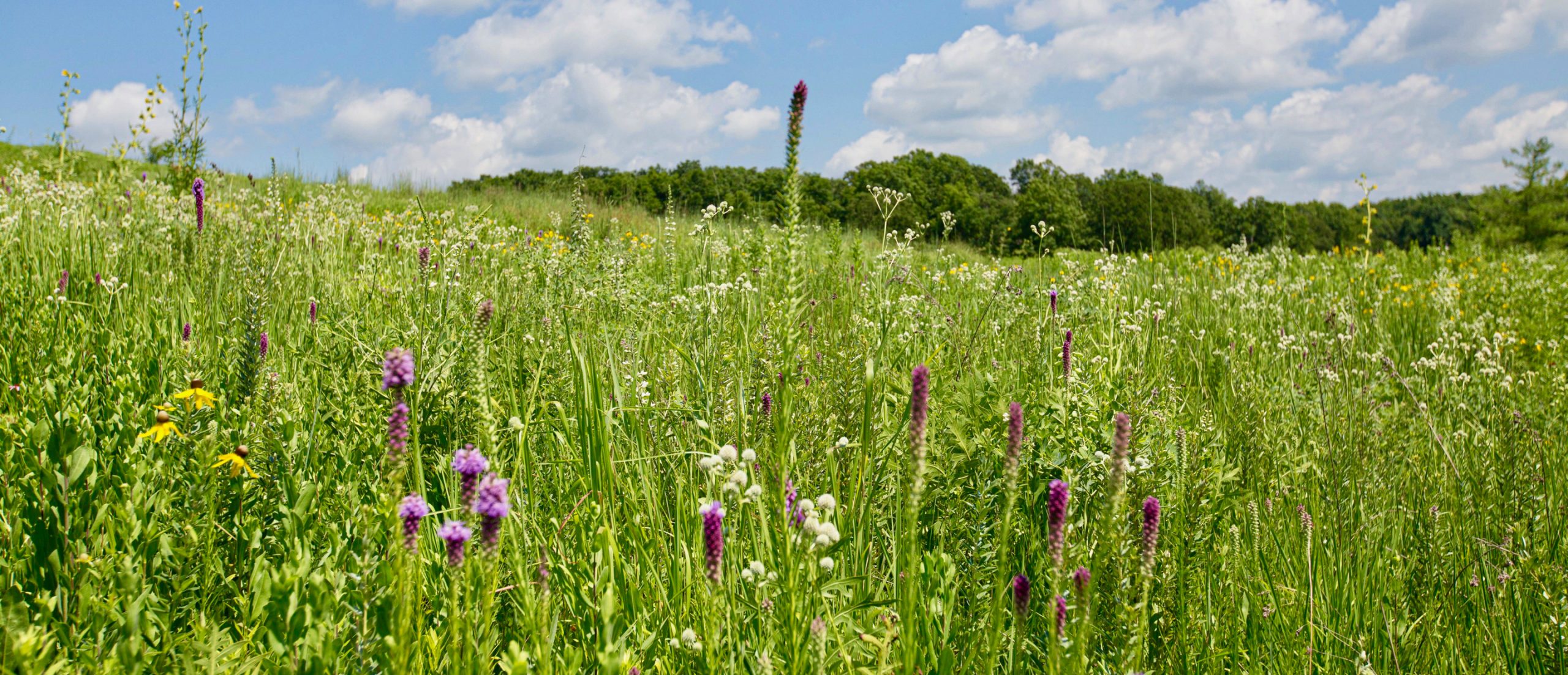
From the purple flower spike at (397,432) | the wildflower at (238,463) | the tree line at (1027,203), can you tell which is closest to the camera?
the purple flower spike at (397,432)

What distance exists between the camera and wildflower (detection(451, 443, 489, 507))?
1.12 metres

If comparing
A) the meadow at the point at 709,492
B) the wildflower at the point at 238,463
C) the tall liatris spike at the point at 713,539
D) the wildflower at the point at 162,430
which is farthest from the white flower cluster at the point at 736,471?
the wildflower at the point at 162,430

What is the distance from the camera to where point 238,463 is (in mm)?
1835

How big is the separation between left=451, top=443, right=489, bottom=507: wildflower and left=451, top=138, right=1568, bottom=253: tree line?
3.31 feet

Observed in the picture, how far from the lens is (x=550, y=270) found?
14.0 ft

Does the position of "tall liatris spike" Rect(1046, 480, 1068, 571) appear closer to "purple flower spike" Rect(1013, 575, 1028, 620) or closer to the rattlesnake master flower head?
"purple flower spike" Rect(1013, 575, 1028, 620)

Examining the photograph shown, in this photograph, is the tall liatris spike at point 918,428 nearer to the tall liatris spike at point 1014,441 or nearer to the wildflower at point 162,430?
the tall liatris spike at point 1014,441

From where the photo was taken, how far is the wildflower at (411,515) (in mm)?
1089

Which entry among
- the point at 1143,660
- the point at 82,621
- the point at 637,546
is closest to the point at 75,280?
the point at 82,621

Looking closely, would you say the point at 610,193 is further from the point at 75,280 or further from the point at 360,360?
the point at 360,360

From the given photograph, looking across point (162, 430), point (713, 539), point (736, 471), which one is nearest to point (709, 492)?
point (736, 471)

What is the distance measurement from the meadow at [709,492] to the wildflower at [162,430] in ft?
0.04

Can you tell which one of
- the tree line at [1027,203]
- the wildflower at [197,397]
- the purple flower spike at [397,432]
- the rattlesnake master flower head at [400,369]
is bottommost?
the wildflower at [197,397]

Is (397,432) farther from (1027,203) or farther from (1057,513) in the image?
(1027,203)
